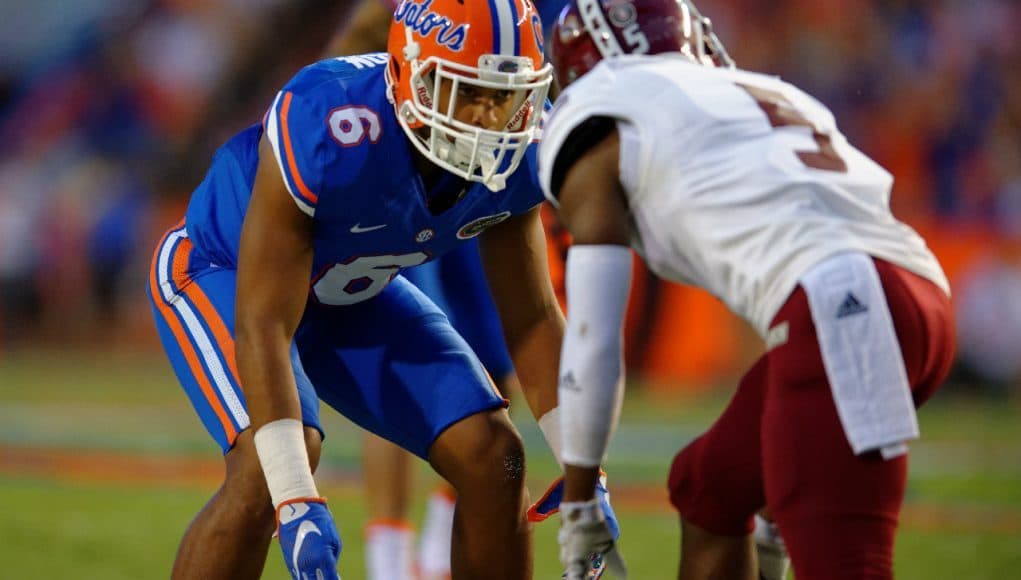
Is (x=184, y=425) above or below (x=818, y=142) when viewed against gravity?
above

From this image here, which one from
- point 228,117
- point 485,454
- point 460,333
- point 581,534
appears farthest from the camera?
point 228,117

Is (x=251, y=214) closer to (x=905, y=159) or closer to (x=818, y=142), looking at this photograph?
(x=818, y=142)

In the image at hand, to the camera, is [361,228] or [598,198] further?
[361,228]

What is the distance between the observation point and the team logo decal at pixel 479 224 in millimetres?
3281

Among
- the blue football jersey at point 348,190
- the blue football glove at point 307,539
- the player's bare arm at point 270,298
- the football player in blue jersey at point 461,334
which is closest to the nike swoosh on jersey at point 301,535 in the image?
the blue football glove at point 307,539

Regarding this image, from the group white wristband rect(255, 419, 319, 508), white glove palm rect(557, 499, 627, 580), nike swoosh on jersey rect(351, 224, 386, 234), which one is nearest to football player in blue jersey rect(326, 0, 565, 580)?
nike swoosh on jersey rect(351, 224, 386, 234)

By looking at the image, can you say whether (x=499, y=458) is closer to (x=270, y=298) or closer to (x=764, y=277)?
(x=270, y=298)

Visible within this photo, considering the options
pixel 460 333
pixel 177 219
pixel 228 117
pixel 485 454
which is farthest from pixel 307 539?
pixel 228 117

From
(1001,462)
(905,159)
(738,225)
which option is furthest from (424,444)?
(905,159)

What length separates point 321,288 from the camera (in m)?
3.36

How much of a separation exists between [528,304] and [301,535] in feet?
2.66

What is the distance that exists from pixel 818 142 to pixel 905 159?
23.8 ft

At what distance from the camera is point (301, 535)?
9.30 feet

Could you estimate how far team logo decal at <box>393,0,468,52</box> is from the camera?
3090 millimetres
